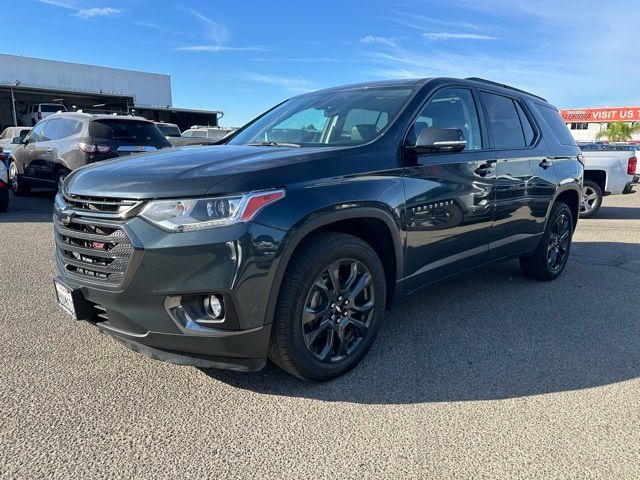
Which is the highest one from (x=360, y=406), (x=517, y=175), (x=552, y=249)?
(x=517, y=175)

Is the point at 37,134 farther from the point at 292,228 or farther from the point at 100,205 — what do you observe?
the point at 292,228

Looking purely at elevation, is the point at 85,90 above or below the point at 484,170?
above

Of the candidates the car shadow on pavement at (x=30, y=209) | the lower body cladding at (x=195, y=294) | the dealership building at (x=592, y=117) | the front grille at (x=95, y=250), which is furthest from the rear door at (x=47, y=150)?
the dealership building at (x=592, y=117)

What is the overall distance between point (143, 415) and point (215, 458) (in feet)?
1.79

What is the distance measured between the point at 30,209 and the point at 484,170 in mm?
8578

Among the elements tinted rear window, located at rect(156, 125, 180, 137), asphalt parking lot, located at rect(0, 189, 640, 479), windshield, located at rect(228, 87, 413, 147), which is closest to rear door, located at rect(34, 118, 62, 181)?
asphalt parking lot, located at rect(0, 189, 640, 479)

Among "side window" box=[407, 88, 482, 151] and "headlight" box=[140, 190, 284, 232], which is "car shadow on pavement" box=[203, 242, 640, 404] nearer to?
"headlight" box=[140, 190, 284, 232]

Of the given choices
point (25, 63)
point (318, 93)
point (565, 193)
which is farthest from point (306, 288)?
point (25, 63)

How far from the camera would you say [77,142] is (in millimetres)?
8719

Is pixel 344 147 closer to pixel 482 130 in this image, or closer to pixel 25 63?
pixel 482 130

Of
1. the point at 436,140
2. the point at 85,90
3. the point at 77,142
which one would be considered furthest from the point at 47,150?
the point at 85,90

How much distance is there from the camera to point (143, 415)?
8.42ft

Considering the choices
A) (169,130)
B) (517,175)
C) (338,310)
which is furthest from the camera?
(169,130)

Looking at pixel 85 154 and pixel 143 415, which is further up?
pixel 85 154
